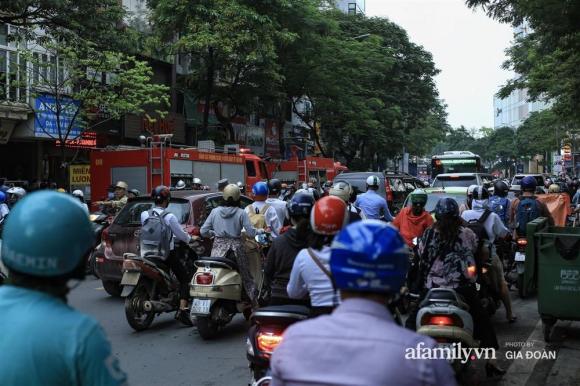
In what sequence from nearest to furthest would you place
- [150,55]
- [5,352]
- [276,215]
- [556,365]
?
[5,352] < [556,365] < [276,215] < [150,55]

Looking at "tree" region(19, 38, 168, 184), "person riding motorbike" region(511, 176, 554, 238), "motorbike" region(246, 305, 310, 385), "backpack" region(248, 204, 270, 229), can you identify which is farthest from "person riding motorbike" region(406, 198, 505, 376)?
"tree" region(19, 38, 168, 184)

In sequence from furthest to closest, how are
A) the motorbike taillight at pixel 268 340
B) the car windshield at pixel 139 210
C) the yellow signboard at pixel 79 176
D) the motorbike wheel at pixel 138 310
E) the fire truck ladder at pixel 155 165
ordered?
the yellow signboard at pixel 79 176 → the fire truck ladder at pixel 155 165 → the car windshield at pixel 139 210 → the motorbike wheel at pixel 138 310 → the motorbike taillight at pixel 268 340

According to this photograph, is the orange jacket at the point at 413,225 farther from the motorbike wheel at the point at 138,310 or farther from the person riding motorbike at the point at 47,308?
the person riding motorbike at the point at 47,308

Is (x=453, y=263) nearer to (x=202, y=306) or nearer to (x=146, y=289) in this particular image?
(x=202, y=306)

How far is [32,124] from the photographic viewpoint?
63.1 feet

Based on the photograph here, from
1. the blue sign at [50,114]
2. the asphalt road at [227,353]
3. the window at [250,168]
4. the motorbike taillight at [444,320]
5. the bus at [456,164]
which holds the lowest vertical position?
the asphalt road at [227,353]

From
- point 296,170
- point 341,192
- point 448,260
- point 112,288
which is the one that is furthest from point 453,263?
point 296,170

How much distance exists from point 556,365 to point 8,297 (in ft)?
17.2

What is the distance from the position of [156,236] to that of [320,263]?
3.98 m

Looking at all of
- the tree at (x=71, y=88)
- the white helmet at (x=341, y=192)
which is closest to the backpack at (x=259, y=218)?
the white helmet at (x=341, y=192)

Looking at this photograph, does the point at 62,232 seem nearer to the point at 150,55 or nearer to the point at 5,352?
the point at 5,352

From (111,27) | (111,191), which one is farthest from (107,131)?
(111,27)

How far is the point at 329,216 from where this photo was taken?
3400 millimetres

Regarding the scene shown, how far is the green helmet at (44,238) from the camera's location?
1646mm
